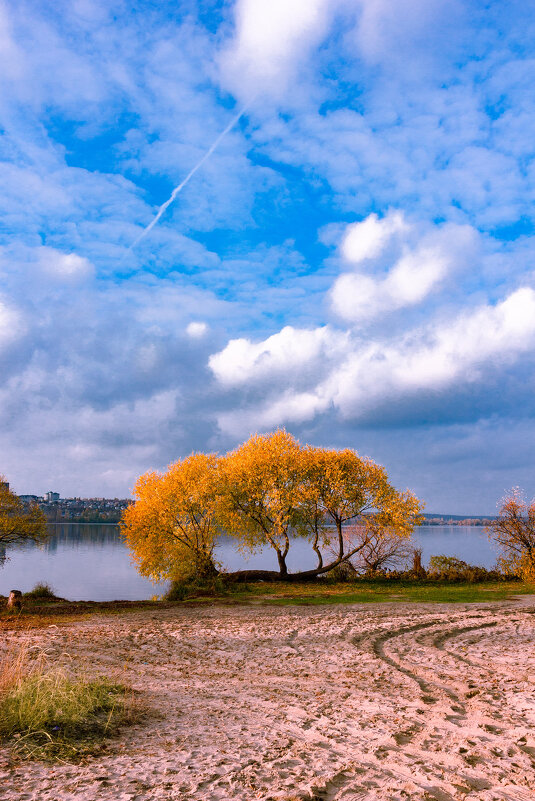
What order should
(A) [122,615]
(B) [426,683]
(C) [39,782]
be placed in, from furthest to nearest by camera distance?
(A) [122,615], (B) [426,683], (C) [39,782]

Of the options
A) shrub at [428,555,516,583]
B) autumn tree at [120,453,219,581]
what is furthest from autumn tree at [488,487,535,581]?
autumn tree at [120,453,219,581]

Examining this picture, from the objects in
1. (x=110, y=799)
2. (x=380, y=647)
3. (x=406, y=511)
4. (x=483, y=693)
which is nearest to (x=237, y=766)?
(x=110, y=799)

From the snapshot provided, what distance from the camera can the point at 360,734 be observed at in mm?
6977

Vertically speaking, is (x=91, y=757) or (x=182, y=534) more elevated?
(x=182, y=534)

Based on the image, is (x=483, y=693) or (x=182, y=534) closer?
(x=483, y=693)

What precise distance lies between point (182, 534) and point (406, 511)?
13.6 metres

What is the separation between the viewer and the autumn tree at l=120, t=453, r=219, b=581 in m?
29.9

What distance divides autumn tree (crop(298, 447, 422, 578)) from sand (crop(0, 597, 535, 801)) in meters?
18.1

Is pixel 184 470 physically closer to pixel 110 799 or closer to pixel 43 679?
pixel 43 679

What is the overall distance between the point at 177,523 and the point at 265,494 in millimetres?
6187

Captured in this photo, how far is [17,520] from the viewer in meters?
29.1

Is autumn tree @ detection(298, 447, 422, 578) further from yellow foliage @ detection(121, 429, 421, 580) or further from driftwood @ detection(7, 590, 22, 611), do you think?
driftwood @ detection(7, 590, 22, 611)

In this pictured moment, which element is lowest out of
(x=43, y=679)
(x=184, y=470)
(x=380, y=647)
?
(x=380, y=647)

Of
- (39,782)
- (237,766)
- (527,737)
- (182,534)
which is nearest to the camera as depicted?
(39,782)
